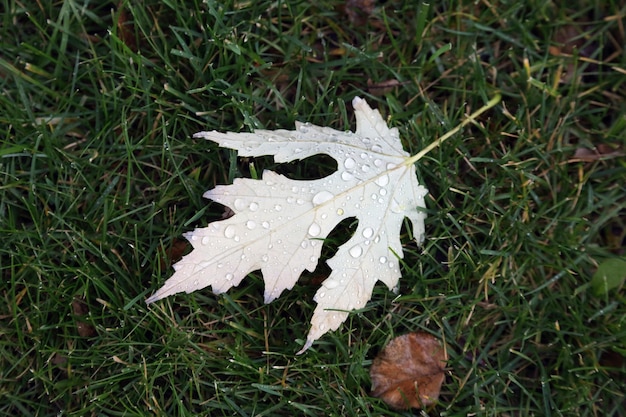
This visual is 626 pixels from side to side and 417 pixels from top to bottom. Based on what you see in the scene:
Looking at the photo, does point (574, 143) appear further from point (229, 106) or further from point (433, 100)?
point (229, 106)

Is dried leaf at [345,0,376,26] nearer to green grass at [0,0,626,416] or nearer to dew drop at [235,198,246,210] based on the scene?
green grass at [0,0,626,416]

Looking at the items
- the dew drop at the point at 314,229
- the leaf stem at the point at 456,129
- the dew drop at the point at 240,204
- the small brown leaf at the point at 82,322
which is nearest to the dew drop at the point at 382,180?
the leaf stem at the point at 456,129

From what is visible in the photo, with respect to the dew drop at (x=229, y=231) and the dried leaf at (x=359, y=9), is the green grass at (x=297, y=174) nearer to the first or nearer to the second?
the dried leaf at (x=359, y=9)

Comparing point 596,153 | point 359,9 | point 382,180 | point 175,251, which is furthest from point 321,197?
point 596,153

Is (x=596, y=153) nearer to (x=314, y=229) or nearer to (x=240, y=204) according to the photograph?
(x=314, y=229)

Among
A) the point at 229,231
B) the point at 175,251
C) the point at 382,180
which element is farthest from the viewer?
the point at 175,251

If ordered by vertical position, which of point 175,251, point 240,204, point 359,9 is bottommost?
point 175,251
